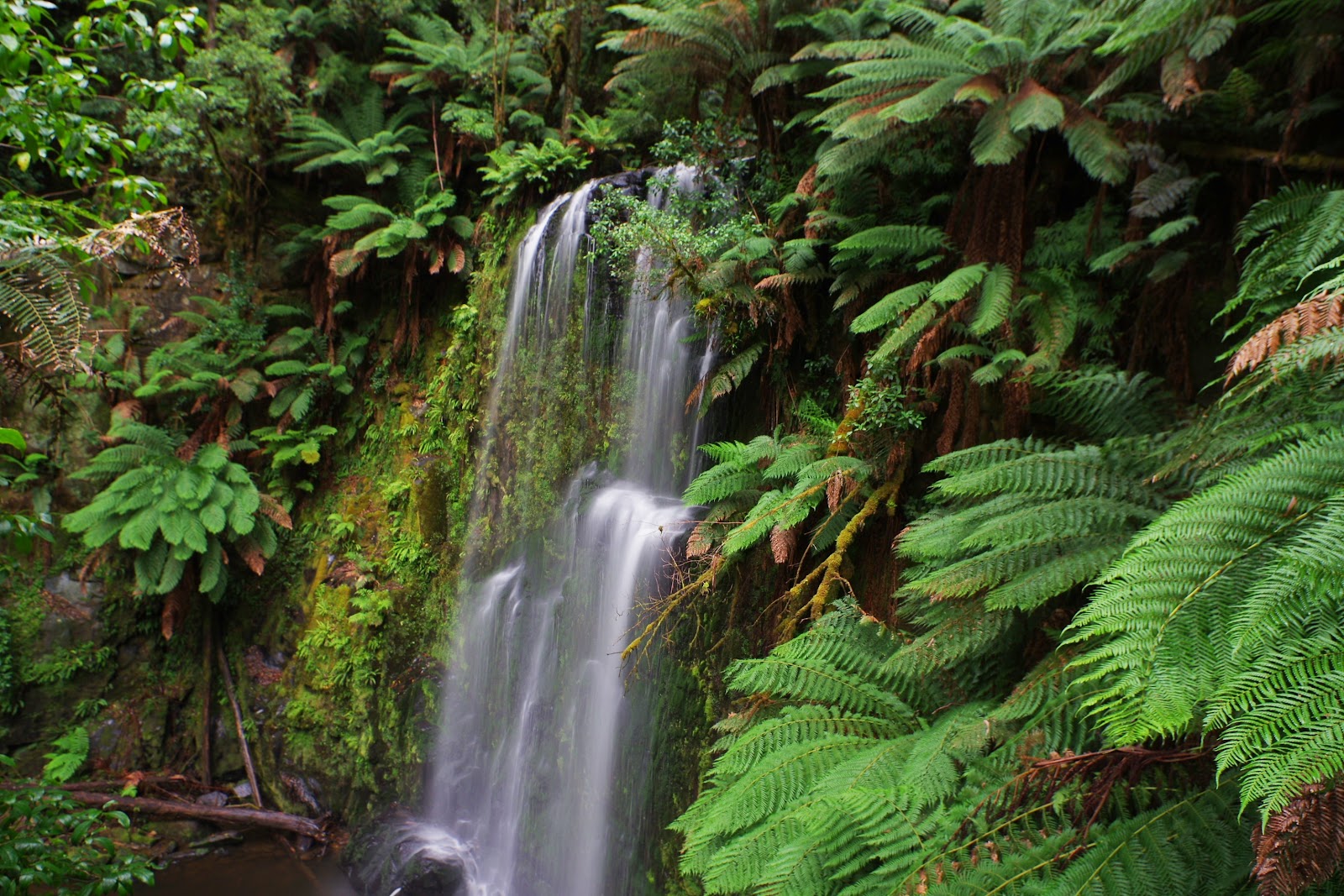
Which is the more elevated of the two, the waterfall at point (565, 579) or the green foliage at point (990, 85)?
the green foliage at point (990, 85)

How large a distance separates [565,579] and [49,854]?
343 centimetres

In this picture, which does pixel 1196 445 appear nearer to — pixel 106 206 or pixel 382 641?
pixel 382 641

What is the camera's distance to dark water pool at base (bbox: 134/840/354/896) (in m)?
6.03

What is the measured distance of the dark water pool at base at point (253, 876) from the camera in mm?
6031

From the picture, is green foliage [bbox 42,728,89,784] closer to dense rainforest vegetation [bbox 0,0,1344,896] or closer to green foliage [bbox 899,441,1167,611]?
dense rainforest vegetation [bbox 0,0,1344,896]

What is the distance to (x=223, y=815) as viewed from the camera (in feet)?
22.1

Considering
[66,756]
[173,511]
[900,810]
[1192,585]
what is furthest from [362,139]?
[1192,585]

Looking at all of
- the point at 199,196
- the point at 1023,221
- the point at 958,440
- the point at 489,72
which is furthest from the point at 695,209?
the point at 199,196

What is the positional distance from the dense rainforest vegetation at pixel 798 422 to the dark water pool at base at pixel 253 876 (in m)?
0.57

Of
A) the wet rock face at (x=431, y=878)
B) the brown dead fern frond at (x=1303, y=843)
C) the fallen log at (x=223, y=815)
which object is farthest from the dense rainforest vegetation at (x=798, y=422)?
the wet rock face at (x=431, y=878)

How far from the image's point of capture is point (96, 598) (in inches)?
300

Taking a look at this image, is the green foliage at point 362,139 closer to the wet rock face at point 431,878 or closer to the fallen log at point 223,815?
the fallen log at point 223,815

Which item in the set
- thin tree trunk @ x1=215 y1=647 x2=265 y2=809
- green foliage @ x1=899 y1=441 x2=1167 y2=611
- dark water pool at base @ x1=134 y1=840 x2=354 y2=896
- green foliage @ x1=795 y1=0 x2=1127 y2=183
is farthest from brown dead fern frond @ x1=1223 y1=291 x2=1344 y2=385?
thin tree trunk @ x1=215 y1=647 x2=265 y2=809

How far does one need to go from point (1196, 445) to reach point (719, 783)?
2.03 metres
